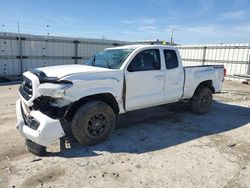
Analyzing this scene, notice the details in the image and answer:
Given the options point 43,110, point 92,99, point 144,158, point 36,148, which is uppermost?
point 92,99

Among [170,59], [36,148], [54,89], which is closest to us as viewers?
[54,89]

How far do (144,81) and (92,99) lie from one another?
1314 millimetres

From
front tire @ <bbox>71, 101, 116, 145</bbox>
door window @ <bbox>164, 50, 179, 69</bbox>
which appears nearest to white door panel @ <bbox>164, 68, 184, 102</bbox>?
door window @ <bbox>164, 50, 179, 69</bbox>

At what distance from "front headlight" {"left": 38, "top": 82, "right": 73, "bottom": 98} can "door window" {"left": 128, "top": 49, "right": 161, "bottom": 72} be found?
60.8 inches

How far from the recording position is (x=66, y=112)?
4.12 metres

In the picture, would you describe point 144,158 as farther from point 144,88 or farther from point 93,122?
point 144,88

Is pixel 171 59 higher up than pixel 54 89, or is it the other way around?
pixel 171 59

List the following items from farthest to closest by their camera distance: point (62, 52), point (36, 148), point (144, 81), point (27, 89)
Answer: point (62, 52)
point (144, 81)
point (27, 89)
point (36, 148)

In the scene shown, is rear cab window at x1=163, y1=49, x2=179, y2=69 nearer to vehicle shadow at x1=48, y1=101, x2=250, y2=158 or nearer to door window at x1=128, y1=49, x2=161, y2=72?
door window at x1=128, y1=49, x2=161, y2=72

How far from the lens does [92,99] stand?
4.59 meters

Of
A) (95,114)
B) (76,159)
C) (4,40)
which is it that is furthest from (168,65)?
(4,40)

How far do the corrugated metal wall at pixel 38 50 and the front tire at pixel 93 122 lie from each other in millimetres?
12132

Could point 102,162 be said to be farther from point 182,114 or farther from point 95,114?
point 182,114

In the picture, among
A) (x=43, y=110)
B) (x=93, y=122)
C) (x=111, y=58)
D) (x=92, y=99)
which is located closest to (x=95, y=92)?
(x=92, y=99)
